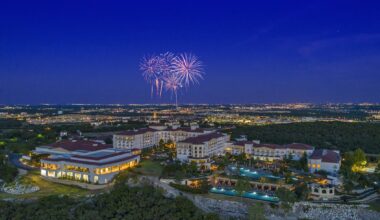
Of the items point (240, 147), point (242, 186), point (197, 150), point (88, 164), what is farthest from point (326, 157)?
point (88, 164)

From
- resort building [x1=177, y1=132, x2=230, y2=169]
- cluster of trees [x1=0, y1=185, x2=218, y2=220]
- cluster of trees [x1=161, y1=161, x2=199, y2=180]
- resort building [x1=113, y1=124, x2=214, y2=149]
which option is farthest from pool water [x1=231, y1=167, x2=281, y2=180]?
resort building [x1=113, y1=124, x2=214, y2=149]

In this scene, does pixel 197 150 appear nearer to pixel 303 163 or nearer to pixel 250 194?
pixel 303 163

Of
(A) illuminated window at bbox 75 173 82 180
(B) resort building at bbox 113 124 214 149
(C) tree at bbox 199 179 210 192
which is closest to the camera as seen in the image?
(C) tree at bbox 199 179 210 192

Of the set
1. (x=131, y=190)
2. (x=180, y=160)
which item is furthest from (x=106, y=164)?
(x=180, y=160)

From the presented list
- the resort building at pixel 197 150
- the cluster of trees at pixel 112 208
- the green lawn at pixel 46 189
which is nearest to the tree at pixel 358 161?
the resort building at pixel 197 150

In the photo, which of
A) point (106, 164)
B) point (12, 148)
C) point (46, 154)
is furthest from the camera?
Answer: point (12, 148)

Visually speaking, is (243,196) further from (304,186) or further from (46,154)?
(46,154)

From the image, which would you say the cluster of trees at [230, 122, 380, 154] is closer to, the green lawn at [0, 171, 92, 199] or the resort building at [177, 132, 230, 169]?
the resort building at [177, 132, 230, 169]

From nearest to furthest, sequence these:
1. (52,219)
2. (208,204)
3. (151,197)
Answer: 1. (52,219)
2. (151,197)
3. (208,204)
